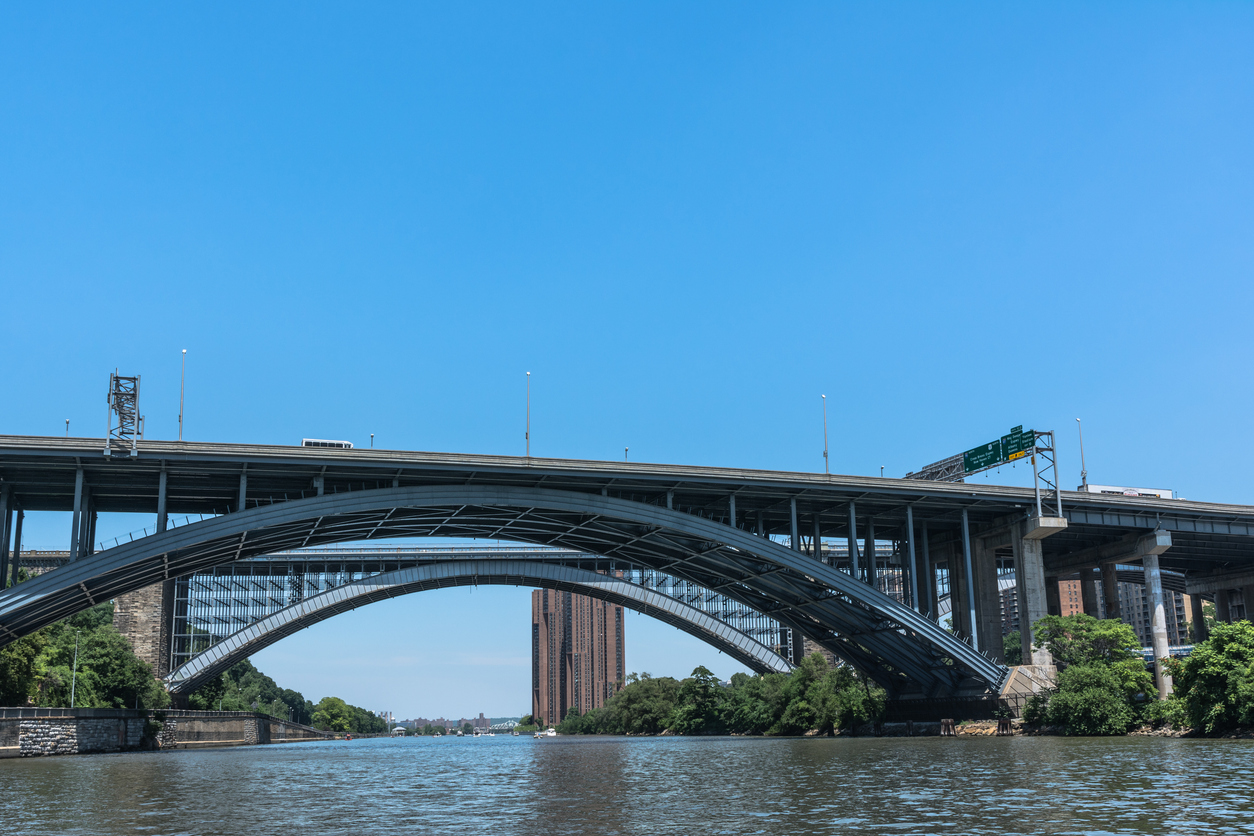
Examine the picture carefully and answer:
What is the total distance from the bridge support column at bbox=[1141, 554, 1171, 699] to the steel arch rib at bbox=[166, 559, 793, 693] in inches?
2171

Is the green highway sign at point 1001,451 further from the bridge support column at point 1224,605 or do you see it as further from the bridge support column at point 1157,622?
the bridge support column at point 1224,605

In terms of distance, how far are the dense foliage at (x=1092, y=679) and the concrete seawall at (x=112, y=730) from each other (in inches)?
2304

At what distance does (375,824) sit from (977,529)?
61.0 metres

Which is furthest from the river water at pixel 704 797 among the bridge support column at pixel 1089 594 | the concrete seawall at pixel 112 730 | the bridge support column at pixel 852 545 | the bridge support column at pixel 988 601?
the bridge support column at pixel 1089 594

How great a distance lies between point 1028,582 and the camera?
69438mm

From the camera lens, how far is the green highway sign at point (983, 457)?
71188 millimetres

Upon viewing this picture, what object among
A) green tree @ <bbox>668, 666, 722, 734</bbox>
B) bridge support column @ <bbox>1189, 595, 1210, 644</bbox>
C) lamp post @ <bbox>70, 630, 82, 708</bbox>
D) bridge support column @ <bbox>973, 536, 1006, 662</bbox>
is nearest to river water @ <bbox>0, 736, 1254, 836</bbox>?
bridge support column @ <bbox>973, 536, 1006, 662</bbox>

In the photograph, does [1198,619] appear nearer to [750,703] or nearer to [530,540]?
[750,703]

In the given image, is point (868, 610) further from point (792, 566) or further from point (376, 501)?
point (376, 501)

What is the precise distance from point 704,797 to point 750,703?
8466 centimetres

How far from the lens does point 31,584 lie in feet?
161

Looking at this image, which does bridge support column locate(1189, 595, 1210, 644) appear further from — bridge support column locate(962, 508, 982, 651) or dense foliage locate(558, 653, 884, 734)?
bridge support column locate(962, 508, 982, 651)

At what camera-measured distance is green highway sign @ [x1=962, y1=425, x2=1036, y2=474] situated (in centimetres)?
6919

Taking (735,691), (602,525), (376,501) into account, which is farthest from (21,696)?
(735,691)
